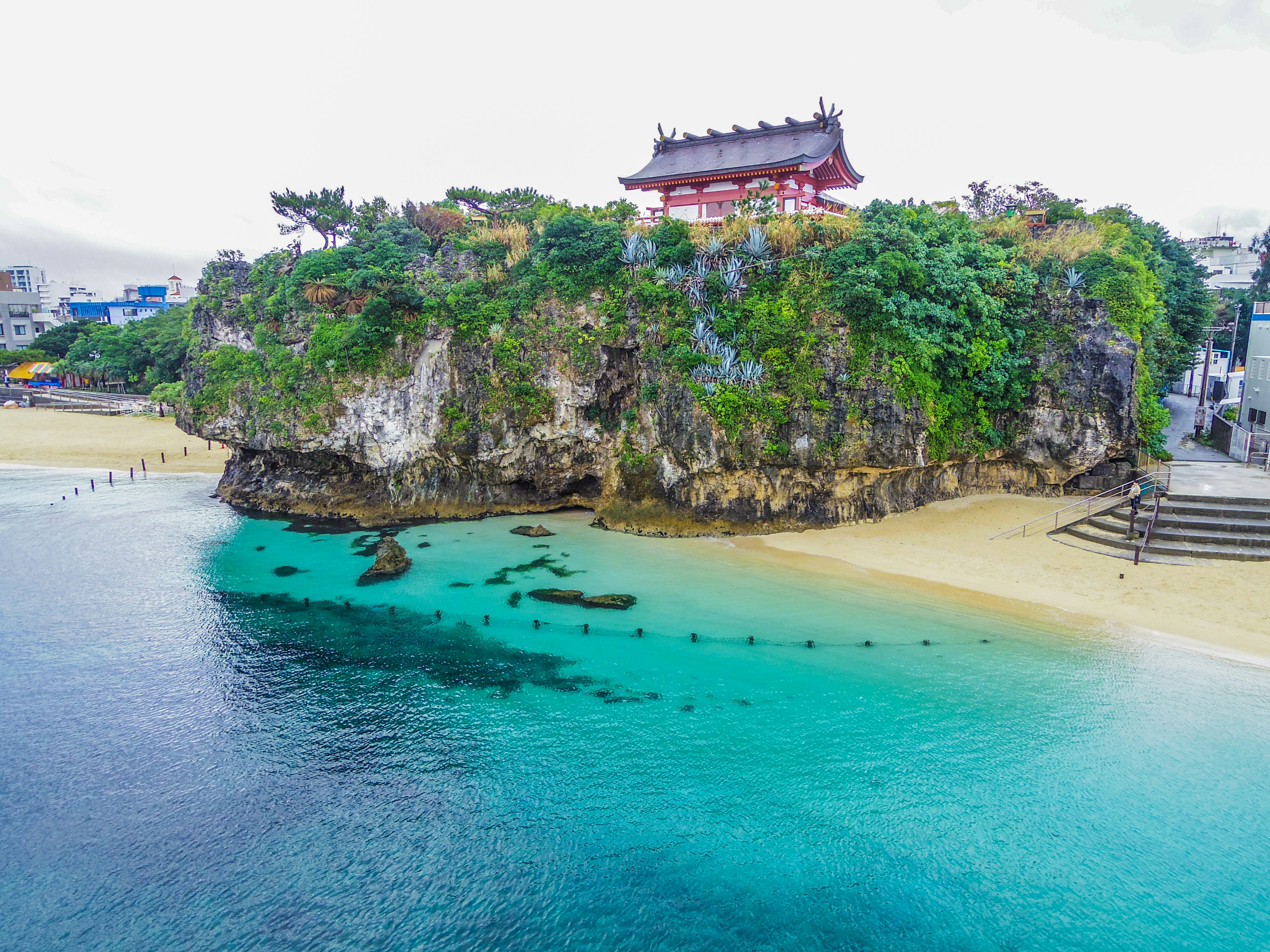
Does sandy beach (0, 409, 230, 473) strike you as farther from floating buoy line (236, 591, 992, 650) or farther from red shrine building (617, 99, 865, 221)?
red shrine building (617, 99, 865, 221)

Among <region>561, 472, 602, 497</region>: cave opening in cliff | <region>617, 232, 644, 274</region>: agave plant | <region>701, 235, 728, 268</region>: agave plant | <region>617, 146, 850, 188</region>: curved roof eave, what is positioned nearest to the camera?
<region>701, 235, 728, 268</region>: agave plant

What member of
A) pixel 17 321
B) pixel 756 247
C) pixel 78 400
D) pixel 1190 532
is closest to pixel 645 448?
pixel 756 247

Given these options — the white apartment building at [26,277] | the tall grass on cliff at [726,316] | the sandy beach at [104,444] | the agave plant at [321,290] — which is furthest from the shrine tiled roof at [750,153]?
the white apartment building at [26,277]

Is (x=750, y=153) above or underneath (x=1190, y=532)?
above

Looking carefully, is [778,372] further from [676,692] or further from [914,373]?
[676,692]

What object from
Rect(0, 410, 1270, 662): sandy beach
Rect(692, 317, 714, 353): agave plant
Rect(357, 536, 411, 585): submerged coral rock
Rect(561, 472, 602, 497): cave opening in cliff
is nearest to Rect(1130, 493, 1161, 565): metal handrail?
Rect(0, 410, 1270, 662): sandy beach

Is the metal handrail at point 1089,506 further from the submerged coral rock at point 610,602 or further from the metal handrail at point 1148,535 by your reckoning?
the submerged coral rock at point 610,602

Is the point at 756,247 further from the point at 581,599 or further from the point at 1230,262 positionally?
the point at 1230,262
